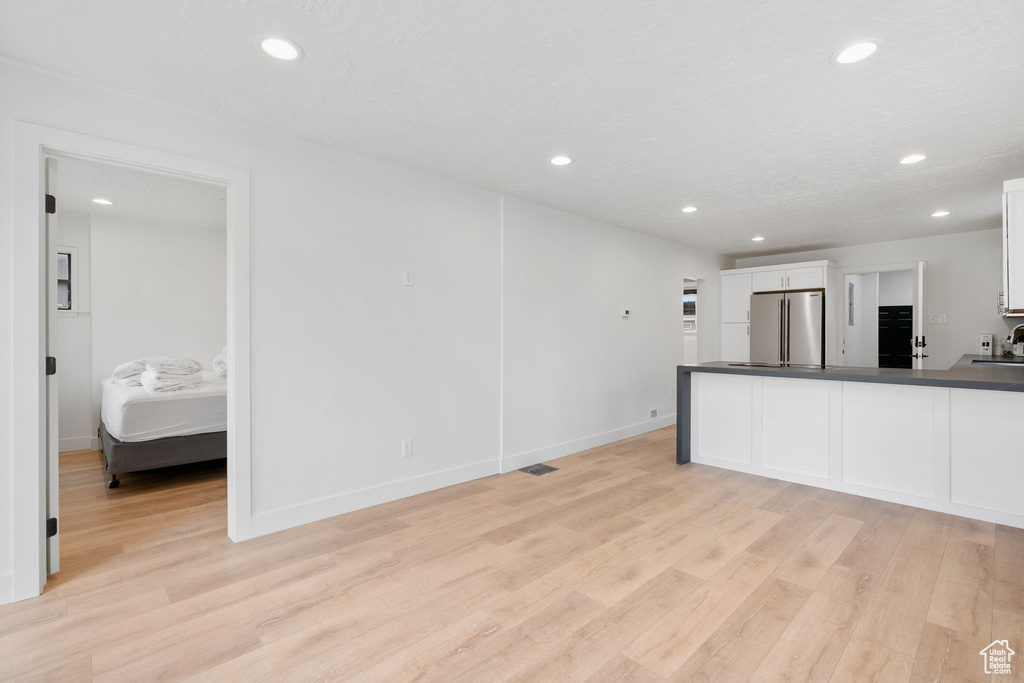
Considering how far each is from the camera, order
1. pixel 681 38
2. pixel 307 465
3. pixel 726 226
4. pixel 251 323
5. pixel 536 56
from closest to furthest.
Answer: pixel 681 38
pixel 536 56
pixel 251 323
pixel 307 465
pixel 726 226

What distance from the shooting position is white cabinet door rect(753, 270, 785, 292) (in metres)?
6.39

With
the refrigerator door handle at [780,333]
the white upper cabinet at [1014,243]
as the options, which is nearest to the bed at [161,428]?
the white upper cabinet at [1014,243]

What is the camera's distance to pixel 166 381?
3.88 meters

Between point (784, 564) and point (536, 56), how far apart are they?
105 inches

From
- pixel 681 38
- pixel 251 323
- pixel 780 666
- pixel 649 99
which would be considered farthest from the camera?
pixel 251 323

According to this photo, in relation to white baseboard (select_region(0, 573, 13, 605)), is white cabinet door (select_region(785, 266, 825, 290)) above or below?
above

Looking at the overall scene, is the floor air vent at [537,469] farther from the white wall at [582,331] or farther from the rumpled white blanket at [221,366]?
the rumpled white blanket at [221,366]

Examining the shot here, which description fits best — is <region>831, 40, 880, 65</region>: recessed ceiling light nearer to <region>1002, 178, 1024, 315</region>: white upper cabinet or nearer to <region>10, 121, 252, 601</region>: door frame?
<region>1002, 178, 1024, 315</region>: white upper cabinet

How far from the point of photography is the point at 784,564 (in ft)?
7.95

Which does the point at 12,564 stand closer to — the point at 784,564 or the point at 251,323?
the point at 251,323

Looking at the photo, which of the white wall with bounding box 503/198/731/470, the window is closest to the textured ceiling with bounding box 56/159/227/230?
the window

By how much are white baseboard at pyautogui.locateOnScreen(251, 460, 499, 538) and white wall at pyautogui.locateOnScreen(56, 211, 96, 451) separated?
11.4ft

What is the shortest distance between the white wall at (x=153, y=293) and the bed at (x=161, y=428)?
1.12 m

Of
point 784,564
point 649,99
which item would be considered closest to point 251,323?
point 649,99
